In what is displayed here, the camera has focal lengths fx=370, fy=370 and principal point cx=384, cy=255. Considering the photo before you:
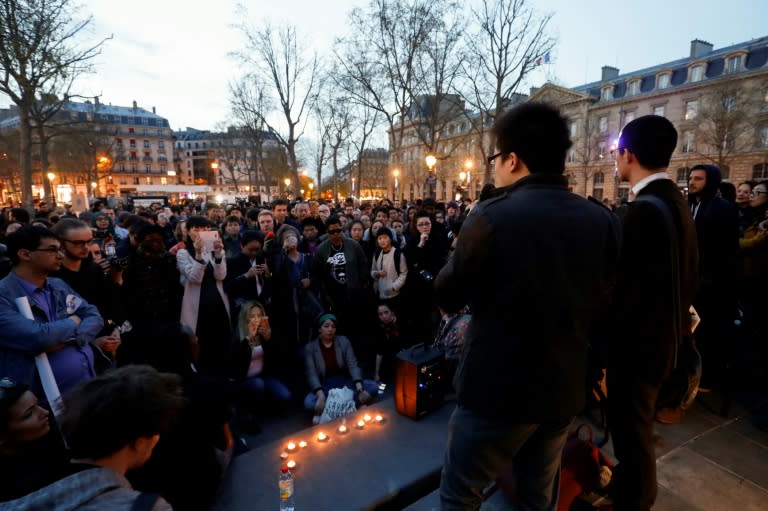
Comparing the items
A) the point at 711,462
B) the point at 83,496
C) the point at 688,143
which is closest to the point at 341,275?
the point at 711,462

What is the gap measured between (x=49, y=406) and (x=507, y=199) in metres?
3.14

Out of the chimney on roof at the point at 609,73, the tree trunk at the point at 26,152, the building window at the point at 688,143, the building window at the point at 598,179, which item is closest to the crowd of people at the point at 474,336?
the tree trunk at the point at 26,152

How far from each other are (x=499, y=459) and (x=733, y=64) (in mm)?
49999

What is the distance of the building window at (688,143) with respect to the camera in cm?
3666

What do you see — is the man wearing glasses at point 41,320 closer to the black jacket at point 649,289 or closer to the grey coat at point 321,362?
the grey coat at point 321,362

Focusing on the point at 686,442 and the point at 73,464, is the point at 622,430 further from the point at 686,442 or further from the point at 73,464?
the point at 73,464

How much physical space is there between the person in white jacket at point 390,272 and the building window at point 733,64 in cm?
4611

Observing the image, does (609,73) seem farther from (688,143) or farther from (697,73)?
(688,143)

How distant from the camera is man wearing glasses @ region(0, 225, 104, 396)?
8.00 ft

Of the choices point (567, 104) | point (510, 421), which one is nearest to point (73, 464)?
point (510, 421)

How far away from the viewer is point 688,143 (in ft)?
122

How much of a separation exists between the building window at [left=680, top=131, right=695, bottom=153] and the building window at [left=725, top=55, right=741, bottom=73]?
230 inches

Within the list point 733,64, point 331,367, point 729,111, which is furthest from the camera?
point 733,64

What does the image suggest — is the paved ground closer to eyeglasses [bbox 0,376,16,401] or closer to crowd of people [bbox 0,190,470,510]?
crowd of people [bbox 0,190,470,510]
